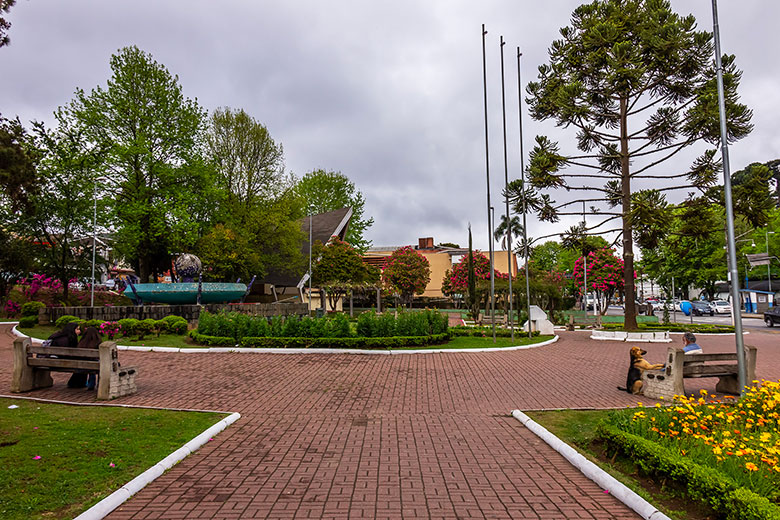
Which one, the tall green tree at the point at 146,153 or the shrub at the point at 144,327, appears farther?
the tall green tree at the point at 146,153

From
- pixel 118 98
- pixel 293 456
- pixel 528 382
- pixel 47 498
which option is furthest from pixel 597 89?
pixel 118 98

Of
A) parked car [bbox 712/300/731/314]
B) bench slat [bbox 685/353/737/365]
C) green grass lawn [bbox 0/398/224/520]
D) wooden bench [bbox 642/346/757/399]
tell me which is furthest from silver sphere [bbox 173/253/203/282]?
parked car [bbox 712/300/731/314]

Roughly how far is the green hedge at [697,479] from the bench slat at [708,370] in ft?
14.0

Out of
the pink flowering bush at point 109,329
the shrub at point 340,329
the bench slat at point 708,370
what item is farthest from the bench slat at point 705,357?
the pink flowering bush at point 109,329

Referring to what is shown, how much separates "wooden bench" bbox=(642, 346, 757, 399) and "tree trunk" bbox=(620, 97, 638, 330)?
39.9ft

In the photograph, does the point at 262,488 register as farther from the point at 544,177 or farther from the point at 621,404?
the point at 544,177

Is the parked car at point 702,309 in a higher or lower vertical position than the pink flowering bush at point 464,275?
lower

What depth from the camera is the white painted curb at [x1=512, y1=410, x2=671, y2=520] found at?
412 cm

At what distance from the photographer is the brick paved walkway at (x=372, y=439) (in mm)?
4410

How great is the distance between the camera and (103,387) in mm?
8625

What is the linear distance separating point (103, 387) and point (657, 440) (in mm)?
8715

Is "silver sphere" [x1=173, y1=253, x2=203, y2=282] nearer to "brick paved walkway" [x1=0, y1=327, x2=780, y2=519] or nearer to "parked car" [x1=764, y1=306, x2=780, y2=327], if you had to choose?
"brick paved walkway" [x1=0, y1=327, x2=780, y2=519]

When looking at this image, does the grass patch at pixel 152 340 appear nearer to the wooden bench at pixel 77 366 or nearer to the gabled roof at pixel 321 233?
the wooden bench at pixel 77 366

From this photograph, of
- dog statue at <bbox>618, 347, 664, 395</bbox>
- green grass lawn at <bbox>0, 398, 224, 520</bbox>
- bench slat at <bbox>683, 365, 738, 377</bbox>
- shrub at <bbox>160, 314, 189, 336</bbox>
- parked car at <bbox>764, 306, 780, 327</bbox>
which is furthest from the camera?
parked car at <bbox>764, 306, 780, 327</bbox>
